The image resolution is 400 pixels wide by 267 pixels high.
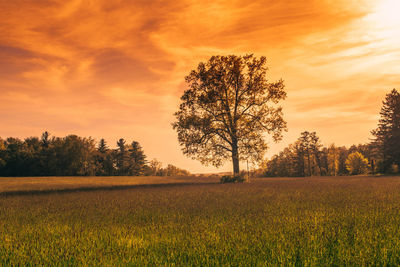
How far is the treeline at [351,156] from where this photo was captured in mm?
53281

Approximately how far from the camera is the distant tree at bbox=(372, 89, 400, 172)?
52.5 metres

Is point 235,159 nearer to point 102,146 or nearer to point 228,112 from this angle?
point 228,112

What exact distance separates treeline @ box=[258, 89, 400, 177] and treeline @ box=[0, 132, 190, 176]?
47.8m

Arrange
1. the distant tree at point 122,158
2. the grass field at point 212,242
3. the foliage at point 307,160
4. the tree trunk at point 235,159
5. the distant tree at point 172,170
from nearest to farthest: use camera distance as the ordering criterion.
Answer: the grass field at point 212,242
the tree trunk at point 235,159
the foliage at point 307,160
the distant tree at point 122,158
the distant tree at point 172,170

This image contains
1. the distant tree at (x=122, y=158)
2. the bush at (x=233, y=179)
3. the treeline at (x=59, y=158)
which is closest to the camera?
the bush at (x=233, y=179)

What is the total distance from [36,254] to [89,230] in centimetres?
165

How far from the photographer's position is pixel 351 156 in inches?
2985

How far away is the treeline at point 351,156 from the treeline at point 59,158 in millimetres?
47846

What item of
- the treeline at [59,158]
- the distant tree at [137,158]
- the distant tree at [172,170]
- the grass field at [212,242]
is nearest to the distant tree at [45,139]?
the treeline at [59,158]

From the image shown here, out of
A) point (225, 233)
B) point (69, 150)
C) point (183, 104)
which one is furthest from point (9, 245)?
point (69, 150)

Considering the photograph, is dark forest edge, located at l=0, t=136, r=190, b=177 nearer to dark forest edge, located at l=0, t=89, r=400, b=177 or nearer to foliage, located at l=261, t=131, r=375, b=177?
dark forest edge, located at l=0, t=89, r=400, b=177

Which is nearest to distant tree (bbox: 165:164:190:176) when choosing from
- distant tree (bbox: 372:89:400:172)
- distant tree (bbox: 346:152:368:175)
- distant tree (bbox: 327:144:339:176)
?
distant tree (bbox: 327:144:339:176)

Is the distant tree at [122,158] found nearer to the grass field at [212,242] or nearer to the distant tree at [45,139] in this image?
the distant tree at [45,139]

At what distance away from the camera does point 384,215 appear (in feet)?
21.4
